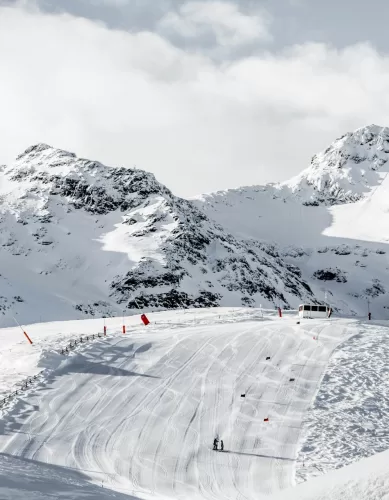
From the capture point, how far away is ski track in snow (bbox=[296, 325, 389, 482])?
3008cm

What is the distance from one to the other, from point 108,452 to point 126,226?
132m

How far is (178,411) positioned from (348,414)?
985 centimetres

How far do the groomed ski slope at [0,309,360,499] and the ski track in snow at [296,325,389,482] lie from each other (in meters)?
0.83

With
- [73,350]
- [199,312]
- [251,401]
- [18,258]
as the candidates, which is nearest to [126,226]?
[18,258]

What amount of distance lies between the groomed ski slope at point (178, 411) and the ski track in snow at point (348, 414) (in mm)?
830

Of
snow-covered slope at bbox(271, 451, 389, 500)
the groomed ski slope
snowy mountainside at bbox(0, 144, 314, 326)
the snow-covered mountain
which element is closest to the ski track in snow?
the groomed ski slope

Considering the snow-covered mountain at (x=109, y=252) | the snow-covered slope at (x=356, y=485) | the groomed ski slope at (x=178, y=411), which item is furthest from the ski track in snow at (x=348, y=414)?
the snow-covered mountain at (x=109, y=252)

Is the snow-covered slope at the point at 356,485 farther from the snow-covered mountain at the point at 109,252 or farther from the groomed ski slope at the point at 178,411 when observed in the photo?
the snow-covered mountain at the point at 109,252

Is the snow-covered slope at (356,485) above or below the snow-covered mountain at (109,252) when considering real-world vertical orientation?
below

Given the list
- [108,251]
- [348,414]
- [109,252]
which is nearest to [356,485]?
[348,414]

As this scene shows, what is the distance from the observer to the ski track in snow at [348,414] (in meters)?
30.1

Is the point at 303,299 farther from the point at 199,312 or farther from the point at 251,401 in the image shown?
the point at 251,401

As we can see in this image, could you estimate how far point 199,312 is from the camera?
75.8 meters

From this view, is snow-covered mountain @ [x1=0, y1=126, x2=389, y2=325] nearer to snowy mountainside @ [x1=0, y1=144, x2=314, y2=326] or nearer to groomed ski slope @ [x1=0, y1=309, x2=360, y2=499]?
snowy mountainside @ [x1=0, y1=144, x2=314, y2=326]
